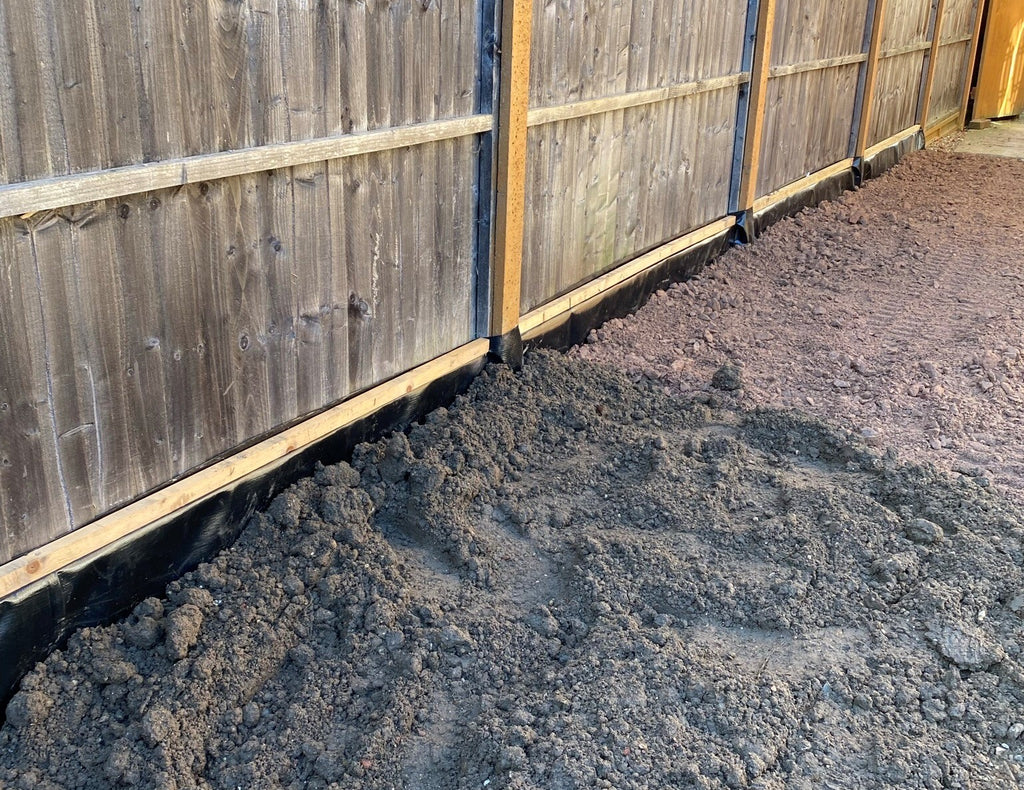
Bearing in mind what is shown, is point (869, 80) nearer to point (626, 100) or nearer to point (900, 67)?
point (900, 67)

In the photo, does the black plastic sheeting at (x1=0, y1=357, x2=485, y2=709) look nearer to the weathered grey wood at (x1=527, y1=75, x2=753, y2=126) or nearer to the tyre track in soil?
the weathered grey wood at (x1=527, y1=75, x2=753, y2=126)

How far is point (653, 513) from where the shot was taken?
4.05 metres

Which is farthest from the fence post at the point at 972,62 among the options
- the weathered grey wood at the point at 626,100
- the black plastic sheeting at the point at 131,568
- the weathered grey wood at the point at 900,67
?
the black plastic sheeting at the point at 131,568

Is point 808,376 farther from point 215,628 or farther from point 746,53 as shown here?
point 215,628

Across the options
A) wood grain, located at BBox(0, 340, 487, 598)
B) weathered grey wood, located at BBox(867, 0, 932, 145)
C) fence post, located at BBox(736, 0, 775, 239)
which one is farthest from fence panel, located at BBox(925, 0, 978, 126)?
wood grain, located at BBox(0, 340, 487, 598)

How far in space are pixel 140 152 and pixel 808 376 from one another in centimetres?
382

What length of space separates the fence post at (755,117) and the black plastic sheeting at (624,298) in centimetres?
26

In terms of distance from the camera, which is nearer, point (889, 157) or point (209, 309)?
point (209, 309)

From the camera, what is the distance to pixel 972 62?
1514 centimetres

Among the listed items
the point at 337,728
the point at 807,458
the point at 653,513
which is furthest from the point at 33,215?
the point at 807,458

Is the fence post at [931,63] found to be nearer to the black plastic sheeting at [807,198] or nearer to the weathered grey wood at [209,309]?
the black plastic sheeting at [807,198]

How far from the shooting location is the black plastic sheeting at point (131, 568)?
291 cm

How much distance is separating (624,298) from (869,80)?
17.5ft

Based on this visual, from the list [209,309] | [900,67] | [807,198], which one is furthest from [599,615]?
[900,67]
